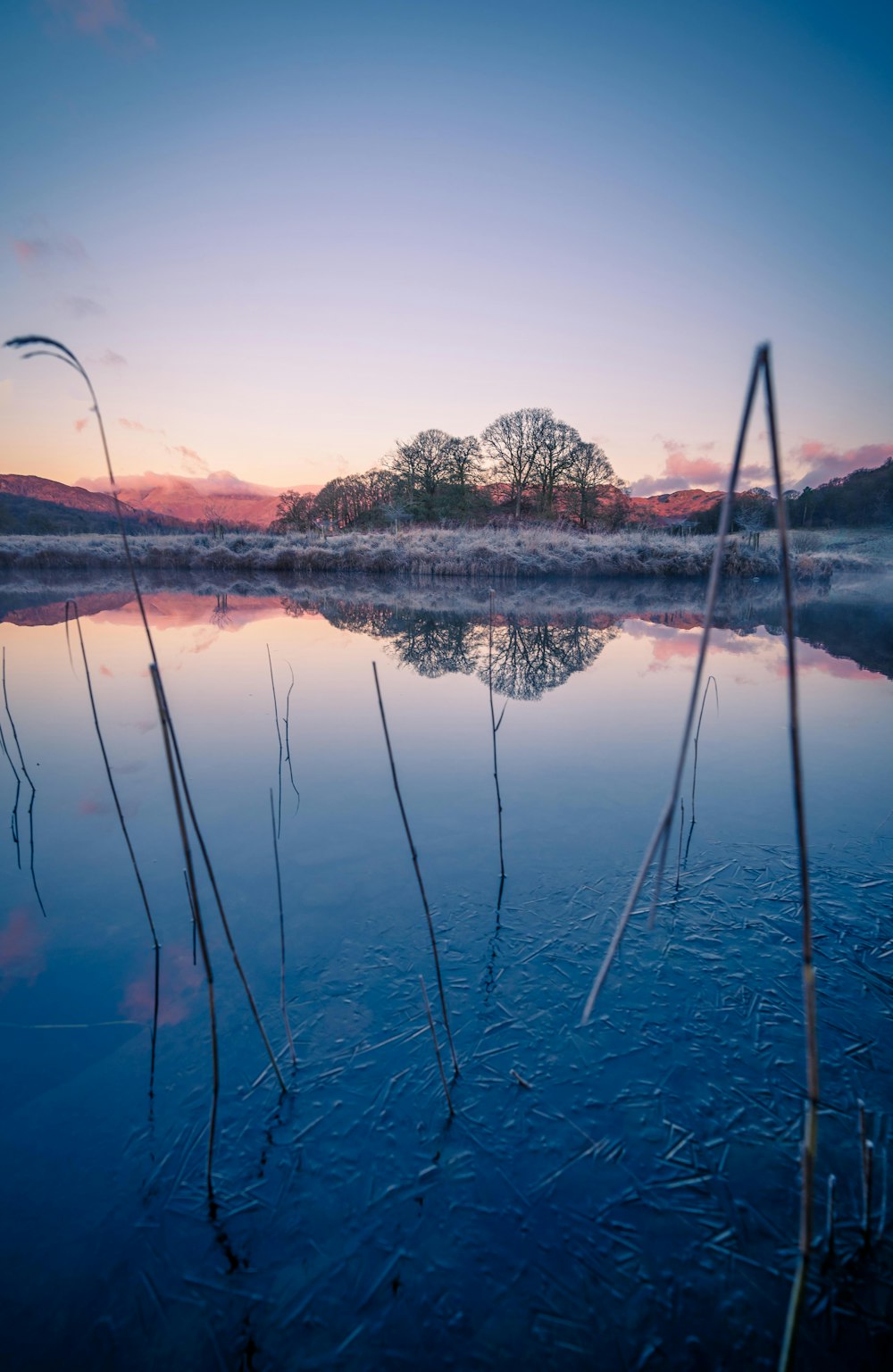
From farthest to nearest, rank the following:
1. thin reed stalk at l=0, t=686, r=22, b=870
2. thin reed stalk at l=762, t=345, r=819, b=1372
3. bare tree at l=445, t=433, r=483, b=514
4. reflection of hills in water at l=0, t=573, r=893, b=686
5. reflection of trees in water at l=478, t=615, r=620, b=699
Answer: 1. bare tree at l=445, t=433, r=483, b=514
2. reflection of hills in water at l=0, t=573, r=893, b=686
3. reflection of trees in water at l=478, t=615, r=620, b=699
4. thin reed stalk at l=0, t=686, r=22, b=870
5. thin reed stalk at l=762, t=345, r=819, b=1372

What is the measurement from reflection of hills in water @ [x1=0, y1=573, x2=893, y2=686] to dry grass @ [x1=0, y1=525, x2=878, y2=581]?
1363mm

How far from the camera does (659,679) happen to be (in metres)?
7.98

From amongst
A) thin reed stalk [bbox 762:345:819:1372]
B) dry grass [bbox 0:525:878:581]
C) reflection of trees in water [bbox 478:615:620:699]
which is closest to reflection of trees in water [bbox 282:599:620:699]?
reflection of trees in water [bbox 478:615:620:699]

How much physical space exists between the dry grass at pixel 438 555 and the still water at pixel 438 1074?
19.6m

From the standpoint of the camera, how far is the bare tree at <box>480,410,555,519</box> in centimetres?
3422

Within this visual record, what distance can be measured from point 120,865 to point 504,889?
88.7 inches

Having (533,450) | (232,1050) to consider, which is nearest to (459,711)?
(232,1050)

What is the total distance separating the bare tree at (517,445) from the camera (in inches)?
1347

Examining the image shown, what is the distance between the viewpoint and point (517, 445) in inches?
1377

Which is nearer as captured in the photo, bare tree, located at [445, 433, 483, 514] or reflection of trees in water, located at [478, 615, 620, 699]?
reflection of trees in water, located at [478, 615, 620, 699]

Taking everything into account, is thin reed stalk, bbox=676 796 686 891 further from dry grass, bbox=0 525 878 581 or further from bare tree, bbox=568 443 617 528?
bare tree, bbox=568 443 617 528

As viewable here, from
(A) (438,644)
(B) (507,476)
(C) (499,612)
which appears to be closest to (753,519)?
(B) (507,476)

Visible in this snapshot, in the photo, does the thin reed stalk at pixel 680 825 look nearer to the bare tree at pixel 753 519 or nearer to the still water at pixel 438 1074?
the still water at pixel 438 1074

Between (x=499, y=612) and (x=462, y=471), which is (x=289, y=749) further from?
(x=462, y=471)
